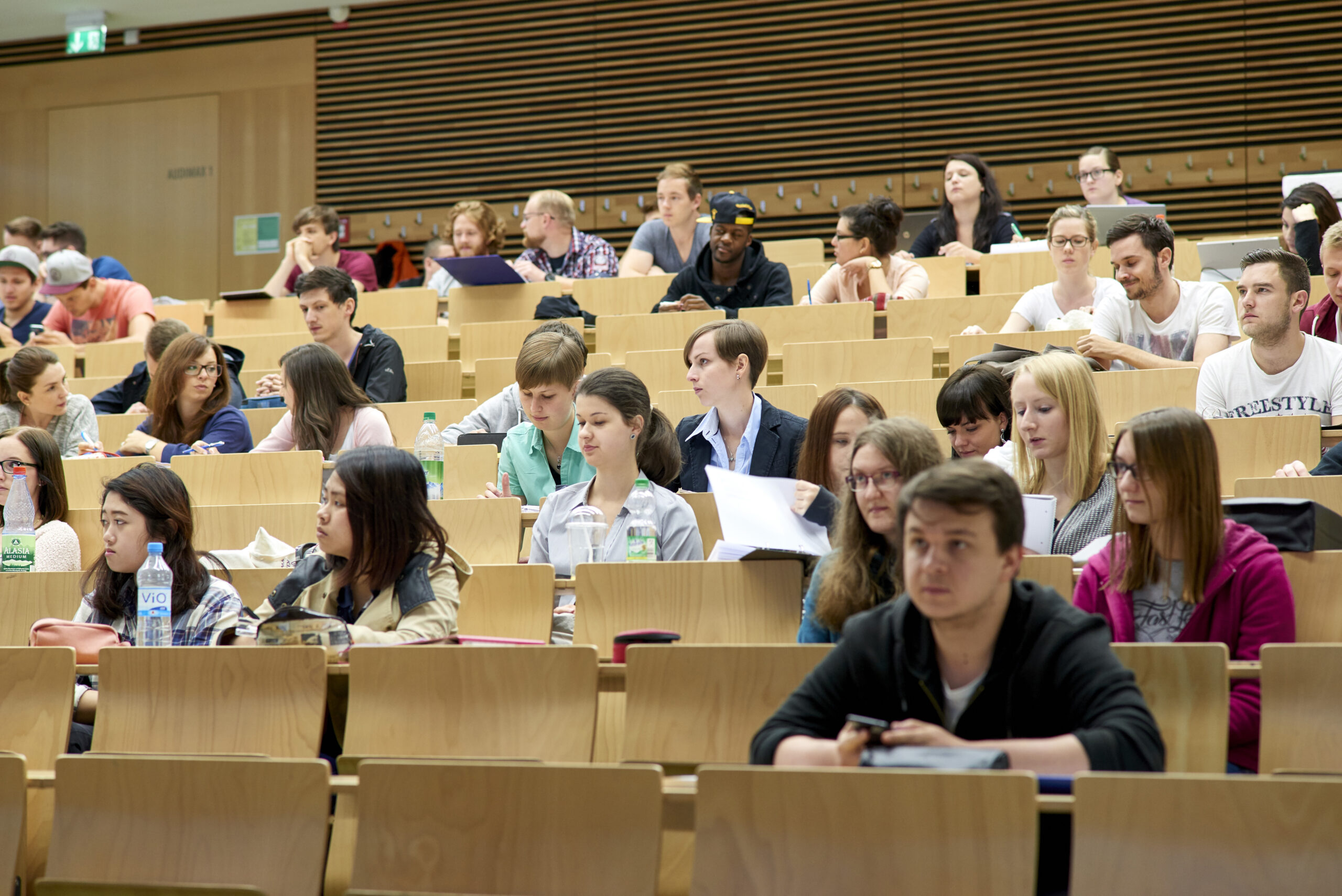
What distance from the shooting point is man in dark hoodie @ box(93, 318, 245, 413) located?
14.5 feet

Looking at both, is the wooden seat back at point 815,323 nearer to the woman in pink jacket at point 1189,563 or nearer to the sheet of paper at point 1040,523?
the sheet of paper at point 1040,523

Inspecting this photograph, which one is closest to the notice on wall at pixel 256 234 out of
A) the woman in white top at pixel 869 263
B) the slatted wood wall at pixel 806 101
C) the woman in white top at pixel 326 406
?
the slatted wood wall at pixel 806 101

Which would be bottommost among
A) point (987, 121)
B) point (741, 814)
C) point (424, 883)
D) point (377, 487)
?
point (424, 883)

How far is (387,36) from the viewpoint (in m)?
8.17

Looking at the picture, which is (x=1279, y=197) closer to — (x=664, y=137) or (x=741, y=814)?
(x=664, y=137)

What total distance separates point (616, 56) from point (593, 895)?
6911 mm

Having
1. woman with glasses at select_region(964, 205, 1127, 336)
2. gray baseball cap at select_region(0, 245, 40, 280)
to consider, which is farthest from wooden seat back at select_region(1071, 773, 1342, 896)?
gray baseball cap at select_region(0, 245, 40, 280)

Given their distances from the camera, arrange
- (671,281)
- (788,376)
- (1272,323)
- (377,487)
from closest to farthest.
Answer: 1. (377,487)
2. (1272,323)
3. (788,376)
4. (671,281)

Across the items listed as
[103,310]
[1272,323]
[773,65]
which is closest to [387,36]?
[773,65]

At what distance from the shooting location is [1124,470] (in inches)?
76.3

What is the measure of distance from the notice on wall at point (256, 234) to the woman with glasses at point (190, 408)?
4.50m

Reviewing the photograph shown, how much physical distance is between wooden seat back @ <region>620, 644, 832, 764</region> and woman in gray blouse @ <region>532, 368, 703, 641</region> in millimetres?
766

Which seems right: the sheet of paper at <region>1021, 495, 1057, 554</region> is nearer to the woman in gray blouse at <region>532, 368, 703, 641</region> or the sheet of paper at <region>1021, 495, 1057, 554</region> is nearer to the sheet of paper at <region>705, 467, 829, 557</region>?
Answer: the sheet of paper at <region>705, 467, 829, 557</region>

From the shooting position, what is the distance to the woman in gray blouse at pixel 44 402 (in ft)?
13.0
